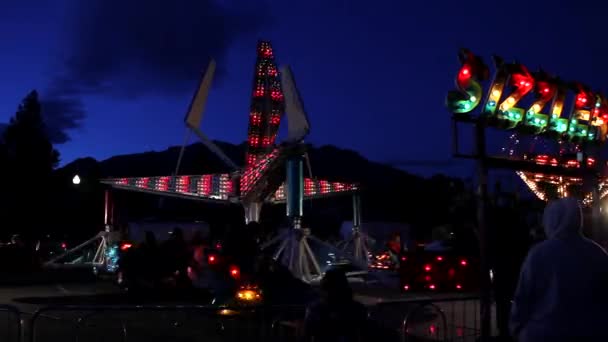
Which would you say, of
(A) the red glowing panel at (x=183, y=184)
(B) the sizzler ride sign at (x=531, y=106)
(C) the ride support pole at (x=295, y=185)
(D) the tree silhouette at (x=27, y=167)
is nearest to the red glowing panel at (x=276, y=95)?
(A) the red glowing panel at (x=183, y=184)

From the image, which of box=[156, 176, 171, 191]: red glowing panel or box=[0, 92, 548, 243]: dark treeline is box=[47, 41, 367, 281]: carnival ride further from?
box=[0, 92, 548, 243]: dark treeline

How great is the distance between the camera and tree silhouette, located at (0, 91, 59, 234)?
51.1 meters

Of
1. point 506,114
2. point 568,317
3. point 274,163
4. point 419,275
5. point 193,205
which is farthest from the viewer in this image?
point 193,205

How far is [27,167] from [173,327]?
4547cm

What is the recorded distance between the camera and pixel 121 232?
1201 inches

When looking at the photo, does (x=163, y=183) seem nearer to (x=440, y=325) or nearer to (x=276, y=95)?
(x=276, y=95)

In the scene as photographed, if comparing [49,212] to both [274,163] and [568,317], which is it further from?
[568,317]

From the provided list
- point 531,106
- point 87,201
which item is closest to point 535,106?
point 531,106

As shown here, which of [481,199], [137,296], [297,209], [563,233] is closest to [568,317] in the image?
[563,233]

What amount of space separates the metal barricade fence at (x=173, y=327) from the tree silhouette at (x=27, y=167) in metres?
40.4

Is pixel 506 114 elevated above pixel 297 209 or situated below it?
above

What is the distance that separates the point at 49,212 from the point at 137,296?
39460 millimetres

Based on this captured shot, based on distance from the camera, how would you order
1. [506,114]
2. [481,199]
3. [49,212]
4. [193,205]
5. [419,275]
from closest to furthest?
1. [481,199]
2. [506,114]
3. [419,275]
4. [49,212]
5. [193,205]

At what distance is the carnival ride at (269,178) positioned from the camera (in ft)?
69.8
